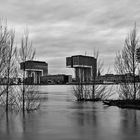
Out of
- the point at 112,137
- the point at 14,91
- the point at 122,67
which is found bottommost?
the point at 112,137

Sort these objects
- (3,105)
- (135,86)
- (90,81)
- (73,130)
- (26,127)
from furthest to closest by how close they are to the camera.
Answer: (90,81) → (135,86) → (3,105) → (26,127) → (73,130)

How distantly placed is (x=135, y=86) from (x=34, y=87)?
10040 mm

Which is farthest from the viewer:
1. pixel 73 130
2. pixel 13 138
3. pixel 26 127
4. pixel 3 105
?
pixel 3 105

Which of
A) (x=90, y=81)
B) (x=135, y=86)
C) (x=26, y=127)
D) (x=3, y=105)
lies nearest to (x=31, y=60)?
(x=3, y=105)

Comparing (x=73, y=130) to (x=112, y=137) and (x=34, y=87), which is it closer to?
(x=112, y=137)

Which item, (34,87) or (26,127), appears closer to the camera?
(26,127)

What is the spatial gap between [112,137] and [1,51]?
10393mm

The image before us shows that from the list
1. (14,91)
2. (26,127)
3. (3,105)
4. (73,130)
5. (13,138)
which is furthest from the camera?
(3,105)

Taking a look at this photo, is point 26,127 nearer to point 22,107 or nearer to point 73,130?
point 73,130

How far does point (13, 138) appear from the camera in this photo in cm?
937

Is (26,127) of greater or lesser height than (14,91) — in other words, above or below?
below

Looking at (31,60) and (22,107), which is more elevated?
(31,60)

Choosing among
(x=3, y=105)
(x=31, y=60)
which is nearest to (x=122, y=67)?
(x=31, y=60)

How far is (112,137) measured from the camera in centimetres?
952
